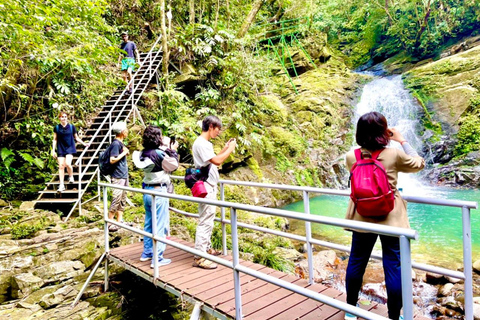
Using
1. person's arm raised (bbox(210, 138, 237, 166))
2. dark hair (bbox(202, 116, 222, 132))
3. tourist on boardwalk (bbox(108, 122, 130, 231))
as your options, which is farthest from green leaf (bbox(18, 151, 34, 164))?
person's arm raised (bbox(210, 138, 237, 166))

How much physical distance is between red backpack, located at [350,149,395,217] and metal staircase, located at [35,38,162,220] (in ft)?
20.2

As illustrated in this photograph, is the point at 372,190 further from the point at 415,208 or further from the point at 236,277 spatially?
the point at 415,208

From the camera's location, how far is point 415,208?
11250mm

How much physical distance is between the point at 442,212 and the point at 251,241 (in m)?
7.42

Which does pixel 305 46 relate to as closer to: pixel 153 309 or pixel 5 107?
pixel 5 107

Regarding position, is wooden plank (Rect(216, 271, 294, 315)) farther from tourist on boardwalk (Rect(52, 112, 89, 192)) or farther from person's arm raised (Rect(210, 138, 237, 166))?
A: tourist on boardwalk (Rect(52, 112, 89, 192))

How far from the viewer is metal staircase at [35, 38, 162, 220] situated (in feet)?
22.8

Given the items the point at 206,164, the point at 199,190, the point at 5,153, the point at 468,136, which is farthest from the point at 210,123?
the point at 468,136

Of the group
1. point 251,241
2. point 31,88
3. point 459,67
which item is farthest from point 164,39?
point 459,67

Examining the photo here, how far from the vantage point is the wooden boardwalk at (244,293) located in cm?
267

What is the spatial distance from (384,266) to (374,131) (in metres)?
1.01

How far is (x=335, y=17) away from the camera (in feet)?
92.8

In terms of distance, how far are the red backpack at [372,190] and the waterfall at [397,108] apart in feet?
44.8

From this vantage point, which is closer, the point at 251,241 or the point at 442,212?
the point at 251,241
